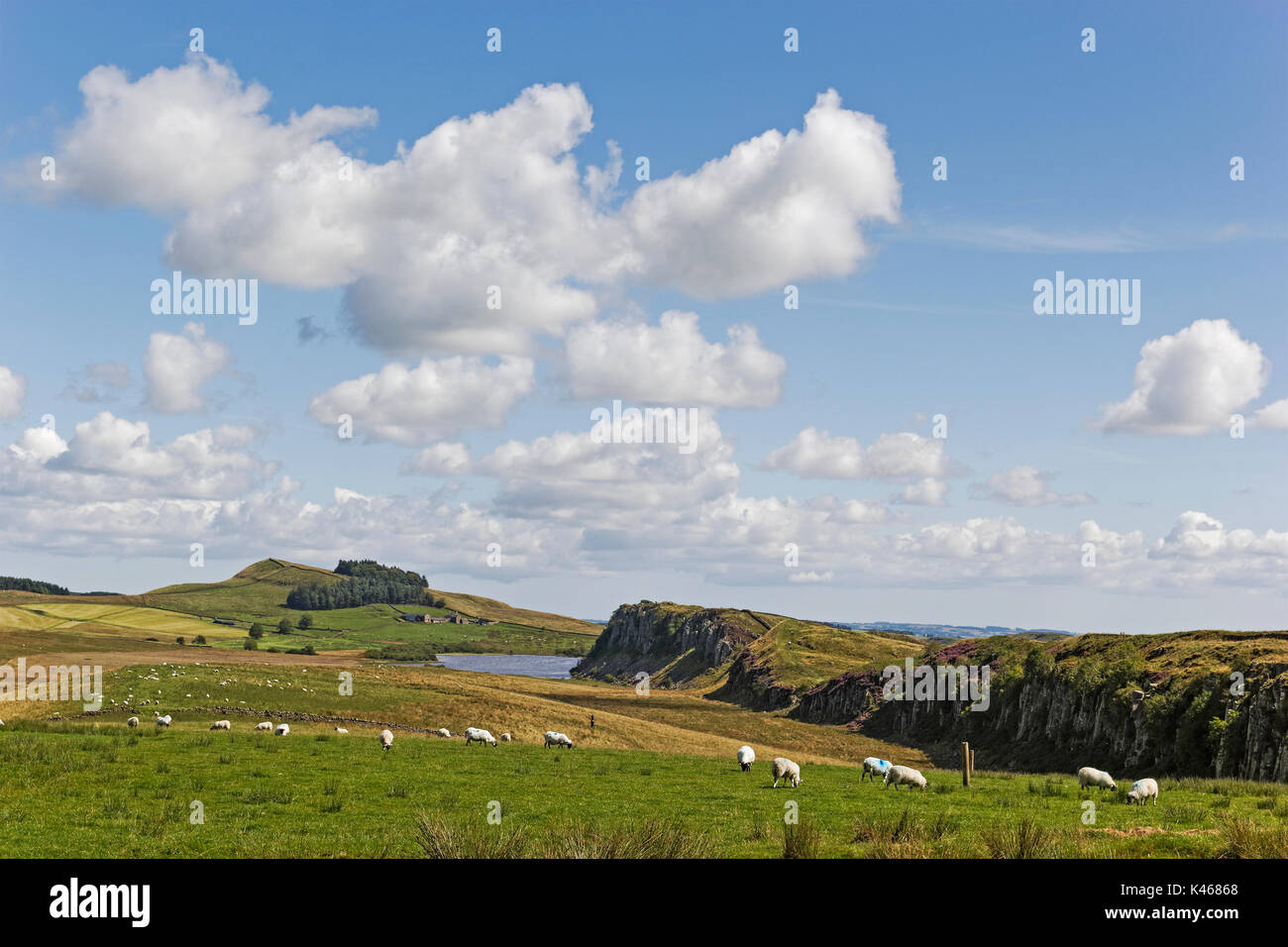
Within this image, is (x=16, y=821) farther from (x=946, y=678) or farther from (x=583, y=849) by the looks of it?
(x=946, y=678)

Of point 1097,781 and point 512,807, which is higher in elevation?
point 512,807

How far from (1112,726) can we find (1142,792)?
1253 inches

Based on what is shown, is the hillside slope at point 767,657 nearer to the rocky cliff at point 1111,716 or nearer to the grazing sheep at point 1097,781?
the rocky cliff at point 1111,716

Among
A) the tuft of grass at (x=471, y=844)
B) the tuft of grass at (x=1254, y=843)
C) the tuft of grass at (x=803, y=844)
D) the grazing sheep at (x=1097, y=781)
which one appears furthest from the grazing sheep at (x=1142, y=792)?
the tuft of grass at (x=471, y=844)

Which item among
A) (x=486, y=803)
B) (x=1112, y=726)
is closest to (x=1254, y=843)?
(x=486, y=803)

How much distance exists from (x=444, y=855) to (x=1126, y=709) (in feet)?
187

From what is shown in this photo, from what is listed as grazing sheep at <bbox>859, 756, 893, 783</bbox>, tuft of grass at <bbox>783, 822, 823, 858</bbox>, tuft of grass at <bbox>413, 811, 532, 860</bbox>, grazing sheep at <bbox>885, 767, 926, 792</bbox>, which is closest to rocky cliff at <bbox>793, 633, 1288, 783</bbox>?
grazing sheep at <bbox>859, 756, 893, 783</bbox>

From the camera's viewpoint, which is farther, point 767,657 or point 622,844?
point 767,657

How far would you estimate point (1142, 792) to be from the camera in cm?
3100

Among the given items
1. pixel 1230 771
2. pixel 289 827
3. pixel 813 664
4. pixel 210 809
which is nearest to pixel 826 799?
pixel 289 827

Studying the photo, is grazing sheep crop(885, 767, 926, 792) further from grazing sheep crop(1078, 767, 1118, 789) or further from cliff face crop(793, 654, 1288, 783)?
cliff face crop(793, 654, 1288, 783)

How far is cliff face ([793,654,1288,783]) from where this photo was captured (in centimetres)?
4478

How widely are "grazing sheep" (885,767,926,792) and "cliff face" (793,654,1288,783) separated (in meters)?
21.1

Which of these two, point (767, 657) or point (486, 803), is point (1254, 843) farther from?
point (767, 657)
